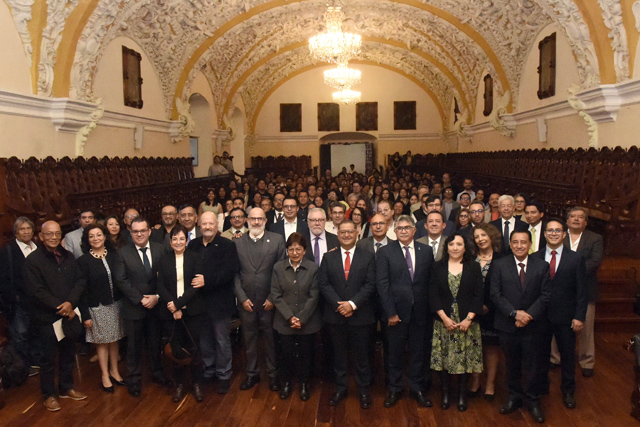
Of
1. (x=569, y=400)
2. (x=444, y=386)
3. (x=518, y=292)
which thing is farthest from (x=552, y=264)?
(x=444, y=386)

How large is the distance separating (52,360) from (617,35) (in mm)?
8549

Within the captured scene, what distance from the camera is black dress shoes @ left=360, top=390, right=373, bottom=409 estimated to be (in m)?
4.72

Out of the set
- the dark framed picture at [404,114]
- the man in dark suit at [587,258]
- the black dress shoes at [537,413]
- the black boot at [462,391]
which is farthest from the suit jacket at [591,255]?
the dark framed picture at [404,114]

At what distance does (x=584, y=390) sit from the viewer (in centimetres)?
491

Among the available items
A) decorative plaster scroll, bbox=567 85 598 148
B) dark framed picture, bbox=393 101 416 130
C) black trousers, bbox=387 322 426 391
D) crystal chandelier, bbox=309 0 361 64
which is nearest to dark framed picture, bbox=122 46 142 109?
crystal chandelier, bbox=309 0 361 64

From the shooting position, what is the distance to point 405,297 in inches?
183

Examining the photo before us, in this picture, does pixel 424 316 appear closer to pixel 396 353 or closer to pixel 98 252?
pixel 396 353

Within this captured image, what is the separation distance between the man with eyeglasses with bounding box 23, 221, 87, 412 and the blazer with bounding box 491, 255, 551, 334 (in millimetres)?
3463

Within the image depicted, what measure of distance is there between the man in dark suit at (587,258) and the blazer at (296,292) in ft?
7.89

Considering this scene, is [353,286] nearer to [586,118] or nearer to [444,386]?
[444,386]

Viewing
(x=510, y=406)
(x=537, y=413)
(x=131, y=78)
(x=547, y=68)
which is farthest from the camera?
(x=131, y=78)

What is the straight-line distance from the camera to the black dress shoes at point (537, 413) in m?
4.39

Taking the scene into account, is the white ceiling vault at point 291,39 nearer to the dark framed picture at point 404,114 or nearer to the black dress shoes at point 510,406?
the dark framed picture at point 404,114

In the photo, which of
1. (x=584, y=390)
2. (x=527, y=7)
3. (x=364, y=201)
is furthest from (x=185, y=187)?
(x=584, y=390)
